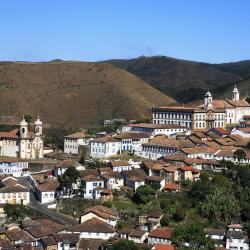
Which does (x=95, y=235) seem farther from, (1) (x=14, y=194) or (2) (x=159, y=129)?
(2) (x=159, y=129)

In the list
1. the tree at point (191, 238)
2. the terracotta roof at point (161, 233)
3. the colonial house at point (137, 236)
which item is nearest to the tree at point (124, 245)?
the tree at point (191, 238)

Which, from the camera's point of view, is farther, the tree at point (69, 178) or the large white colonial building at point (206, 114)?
the large white colonial building at point (206, 114)

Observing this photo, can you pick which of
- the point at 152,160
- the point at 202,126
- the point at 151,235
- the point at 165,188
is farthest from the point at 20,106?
the point at 151,235

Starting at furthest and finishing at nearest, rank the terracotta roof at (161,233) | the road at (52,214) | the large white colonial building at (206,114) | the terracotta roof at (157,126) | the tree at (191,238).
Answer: the large white colonial building at (206,114), the terracotta roof at (157,126), the road at (52,214), the terracotta roof at (161,233), the tree at (191,238)

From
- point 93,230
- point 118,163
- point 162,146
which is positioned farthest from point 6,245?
point 162,146

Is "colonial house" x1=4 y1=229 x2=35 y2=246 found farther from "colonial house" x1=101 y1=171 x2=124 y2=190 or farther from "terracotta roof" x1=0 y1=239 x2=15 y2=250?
"colonial house" x1=101 y1=171 x2=124 y2=190

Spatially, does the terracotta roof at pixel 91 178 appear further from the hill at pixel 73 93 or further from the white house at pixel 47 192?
the hill at pixel 73 93
